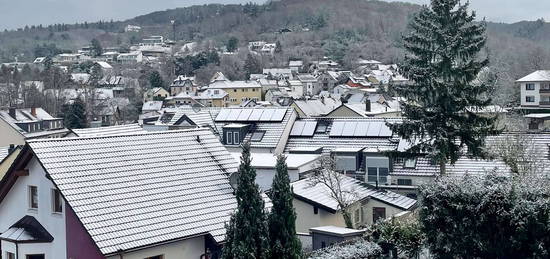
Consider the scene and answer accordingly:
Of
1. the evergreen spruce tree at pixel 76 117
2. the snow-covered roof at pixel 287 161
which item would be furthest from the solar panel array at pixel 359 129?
the evergreen spruce tree at pixel 76 117

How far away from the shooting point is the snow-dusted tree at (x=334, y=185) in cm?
2859

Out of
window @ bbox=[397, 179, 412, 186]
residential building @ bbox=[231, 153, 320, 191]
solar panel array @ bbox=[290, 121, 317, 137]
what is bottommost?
window @ bbox=[397, 179, 412, 186]

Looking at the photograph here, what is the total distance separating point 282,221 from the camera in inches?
629

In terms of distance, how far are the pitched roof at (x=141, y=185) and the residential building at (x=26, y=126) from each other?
43118 millimetres

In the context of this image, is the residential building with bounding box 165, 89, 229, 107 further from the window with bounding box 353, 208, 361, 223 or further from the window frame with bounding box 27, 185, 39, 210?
the window frame with bounding box 27, 185, 39, 210

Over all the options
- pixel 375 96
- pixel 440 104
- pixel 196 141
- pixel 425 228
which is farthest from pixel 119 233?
pixel 375 96

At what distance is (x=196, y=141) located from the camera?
25812 millimetres

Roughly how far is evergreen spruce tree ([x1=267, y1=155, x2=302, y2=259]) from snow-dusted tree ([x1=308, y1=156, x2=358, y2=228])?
39.3ft

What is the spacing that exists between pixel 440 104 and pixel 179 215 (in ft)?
43.4

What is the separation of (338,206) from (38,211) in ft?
40.1

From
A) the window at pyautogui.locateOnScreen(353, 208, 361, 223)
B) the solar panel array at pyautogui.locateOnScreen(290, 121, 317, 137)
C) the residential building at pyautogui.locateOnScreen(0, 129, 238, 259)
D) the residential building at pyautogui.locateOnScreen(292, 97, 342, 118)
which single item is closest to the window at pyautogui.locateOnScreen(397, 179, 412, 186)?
the window at pyautogui.locateOnScreen(353, 208, 361, 223)

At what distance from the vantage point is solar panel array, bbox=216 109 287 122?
46.7 m

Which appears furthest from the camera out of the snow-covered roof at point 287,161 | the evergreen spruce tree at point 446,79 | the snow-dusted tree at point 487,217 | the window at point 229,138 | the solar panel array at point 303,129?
the window at point 229,138

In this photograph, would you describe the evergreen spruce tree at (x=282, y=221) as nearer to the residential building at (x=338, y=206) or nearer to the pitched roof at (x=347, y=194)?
the residential building at (x=338, y=206)
